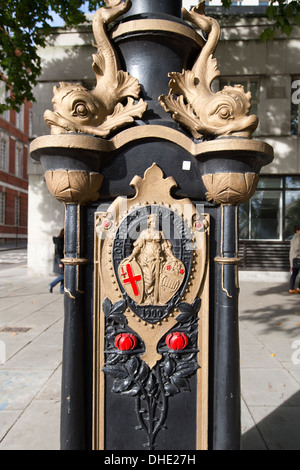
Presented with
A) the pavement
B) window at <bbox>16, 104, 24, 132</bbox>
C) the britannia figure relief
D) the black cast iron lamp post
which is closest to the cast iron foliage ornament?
the black cast iron lamp post

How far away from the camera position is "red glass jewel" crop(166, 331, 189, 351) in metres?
1.98

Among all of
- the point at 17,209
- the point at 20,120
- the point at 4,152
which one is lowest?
the point at 17,209

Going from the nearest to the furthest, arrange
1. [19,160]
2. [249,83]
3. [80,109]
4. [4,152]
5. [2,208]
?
[80,109]
[249,83]
[2,208]
[4,152]
[19,160]

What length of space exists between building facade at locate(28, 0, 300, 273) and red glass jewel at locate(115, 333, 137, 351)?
10.8 metres

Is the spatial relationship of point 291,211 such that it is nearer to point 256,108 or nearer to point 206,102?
point 256,108

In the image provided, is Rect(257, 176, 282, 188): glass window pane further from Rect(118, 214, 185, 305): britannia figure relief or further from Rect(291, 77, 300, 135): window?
Rect(118, 214, 185, 305): britannia figure relief

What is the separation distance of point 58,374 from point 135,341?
275 cm

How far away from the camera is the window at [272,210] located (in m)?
12.3

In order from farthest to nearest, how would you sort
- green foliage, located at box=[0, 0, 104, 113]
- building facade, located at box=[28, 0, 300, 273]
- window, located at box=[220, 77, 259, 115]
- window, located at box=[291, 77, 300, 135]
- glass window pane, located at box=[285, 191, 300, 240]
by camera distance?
glass window pane, located at box=[285, 191, 300, 240], window, located at box=[220, 77, 259, 115], window, located at box=[291, 77, 300, 135], building facade, located at box=[28, 0, 300, 273], green foliage, located at box=[0, 0, 104, 113]

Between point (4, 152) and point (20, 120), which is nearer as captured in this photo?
point (4, 152)

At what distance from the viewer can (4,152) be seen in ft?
111

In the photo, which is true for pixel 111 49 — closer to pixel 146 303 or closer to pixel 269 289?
pixel 146 303

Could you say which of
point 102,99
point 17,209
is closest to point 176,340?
point 102,99
